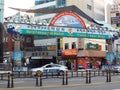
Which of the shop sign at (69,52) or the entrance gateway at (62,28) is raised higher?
the entrance gateway at (62,28)

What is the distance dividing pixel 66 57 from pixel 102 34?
2588cm

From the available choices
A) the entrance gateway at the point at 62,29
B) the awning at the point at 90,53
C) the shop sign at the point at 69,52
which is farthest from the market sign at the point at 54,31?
the shop sign at the point at 69,52

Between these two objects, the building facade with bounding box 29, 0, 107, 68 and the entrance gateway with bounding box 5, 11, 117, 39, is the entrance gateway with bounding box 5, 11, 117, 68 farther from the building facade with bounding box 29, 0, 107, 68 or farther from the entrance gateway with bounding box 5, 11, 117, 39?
the building facade with bounding box 29, 0, 107, 68

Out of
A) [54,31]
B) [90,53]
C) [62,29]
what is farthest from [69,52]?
[54,31]

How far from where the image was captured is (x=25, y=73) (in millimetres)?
34594

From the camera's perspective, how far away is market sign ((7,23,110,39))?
130 ft

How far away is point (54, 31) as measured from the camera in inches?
1656

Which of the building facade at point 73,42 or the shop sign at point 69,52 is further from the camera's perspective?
the building facade at point 73,42

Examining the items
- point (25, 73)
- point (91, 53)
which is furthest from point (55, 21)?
point (91, 53)

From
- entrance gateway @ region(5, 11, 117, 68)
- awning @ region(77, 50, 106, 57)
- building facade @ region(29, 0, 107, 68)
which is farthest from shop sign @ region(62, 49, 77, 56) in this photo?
entrance gateway @ region(5, 11, 117, 68)

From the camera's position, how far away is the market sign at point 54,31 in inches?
1564

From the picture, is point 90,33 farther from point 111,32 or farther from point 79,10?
point 79,10

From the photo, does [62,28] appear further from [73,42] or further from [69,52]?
[73,42]

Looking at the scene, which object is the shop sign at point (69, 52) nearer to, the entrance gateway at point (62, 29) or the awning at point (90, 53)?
the awning at point (90, 53)
